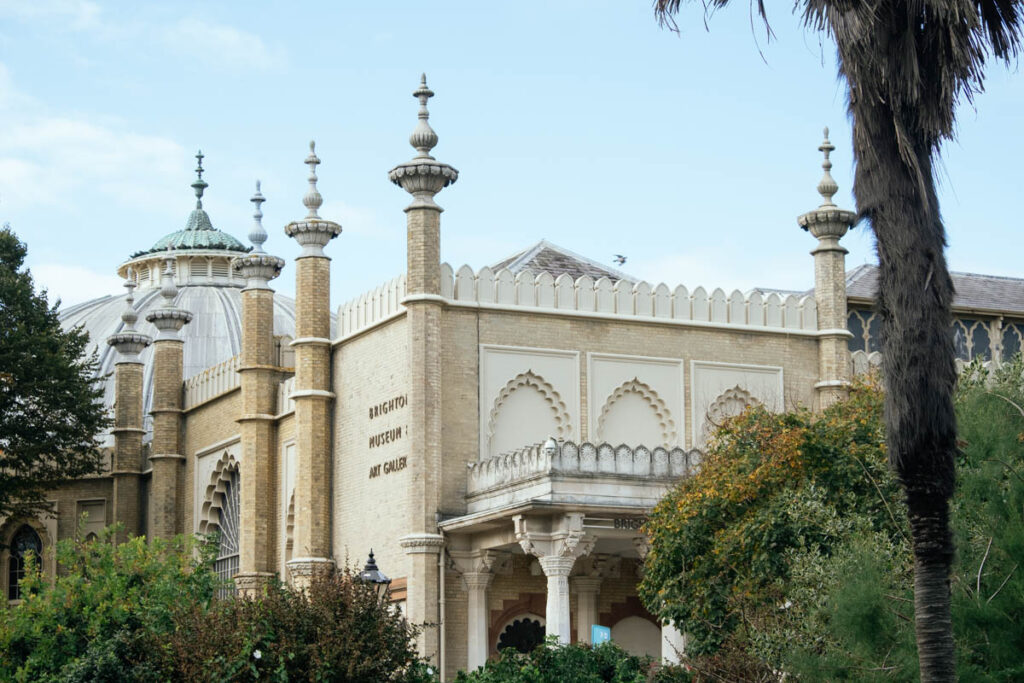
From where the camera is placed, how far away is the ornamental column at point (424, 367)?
28.1 meters

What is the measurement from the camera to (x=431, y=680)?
2123 cm

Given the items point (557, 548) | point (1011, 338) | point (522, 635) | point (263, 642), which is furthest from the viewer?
point (1011, 338)

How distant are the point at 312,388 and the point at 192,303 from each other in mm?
22108

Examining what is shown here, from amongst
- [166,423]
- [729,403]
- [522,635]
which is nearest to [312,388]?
[522,635]

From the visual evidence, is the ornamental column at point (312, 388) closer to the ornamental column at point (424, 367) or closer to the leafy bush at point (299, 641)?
the ornamental column at point (424, 367)

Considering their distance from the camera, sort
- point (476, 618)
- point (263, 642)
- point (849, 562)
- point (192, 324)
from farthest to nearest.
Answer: point (192, 324) → point (476, 618) → point (263, 642) → point (849, 562)

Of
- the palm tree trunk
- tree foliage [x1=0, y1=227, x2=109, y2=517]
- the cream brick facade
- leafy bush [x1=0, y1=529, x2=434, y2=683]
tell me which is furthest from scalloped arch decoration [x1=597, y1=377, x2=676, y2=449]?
the palm tree trunk

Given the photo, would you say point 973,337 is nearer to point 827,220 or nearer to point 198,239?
point 827,220

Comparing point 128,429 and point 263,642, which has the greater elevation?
point 128,429

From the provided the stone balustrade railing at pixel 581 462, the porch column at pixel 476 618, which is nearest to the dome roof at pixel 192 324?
the porch column at pixel 476 618

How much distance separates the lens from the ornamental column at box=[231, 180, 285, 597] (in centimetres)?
3359

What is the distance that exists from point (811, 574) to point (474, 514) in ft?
32.5

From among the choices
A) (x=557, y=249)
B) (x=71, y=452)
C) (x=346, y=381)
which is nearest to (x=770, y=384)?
(x=557, y=249)

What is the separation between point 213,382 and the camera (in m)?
37.8
